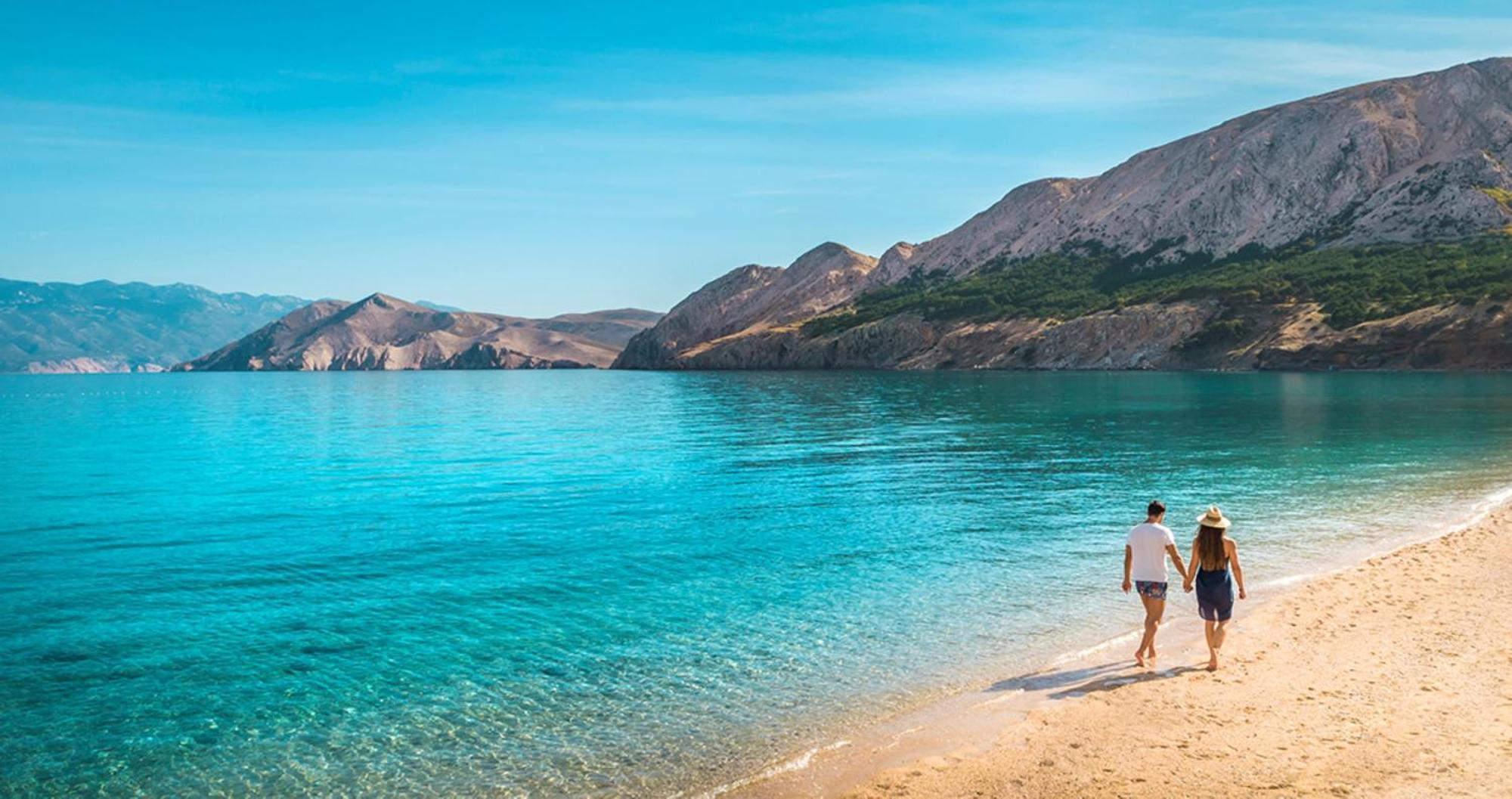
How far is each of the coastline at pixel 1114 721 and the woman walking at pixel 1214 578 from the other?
625 mm

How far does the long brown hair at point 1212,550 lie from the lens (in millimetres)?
15922

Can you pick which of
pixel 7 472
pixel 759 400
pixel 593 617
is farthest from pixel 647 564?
pixel 759 400

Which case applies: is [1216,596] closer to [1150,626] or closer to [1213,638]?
[1213,638]

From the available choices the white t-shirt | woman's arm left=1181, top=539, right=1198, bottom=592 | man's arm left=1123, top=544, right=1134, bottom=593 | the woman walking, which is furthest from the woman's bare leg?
man's arm left=1123, top=544, right=1134, bottom=593

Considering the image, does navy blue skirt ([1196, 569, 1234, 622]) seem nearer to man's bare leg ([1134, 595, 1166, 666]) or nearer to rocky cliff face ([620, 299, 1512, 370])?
man's bare leg ([1134, 595, 1166, 666])

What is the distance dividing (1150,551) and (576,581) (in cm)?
1281

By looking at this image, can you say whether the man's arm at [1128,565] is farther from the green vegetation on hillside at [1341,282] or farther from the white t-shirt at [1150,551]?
the green vegetation on hillside at [1341,282]

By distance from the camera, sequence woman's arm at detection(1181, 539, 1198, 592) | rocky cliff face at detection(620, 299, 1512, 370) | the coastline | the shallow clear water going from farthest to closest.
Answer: rocky cliff face at detection(620, 299, 1512, 370) → woman's arm at detection(1181, 539, 1198, 592) → the shallow clear water → the coastline

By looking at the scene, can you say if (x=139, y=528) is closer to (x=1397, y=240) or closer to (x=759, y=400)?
(x=759, y=400)

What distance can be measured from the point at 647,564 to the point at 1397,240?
19478 centimetres

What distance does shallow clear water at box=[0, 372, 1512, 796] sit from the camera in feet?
44.6

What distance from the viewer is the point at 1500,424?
56438mm

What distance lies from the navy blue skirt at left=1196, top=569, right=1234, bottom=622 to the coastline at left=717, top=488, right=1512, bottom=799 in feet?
2.93

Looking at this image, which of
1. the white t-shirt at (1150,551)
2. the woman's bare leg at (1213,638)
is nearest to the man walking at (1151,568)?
the white t-shirt at (1150,551)
